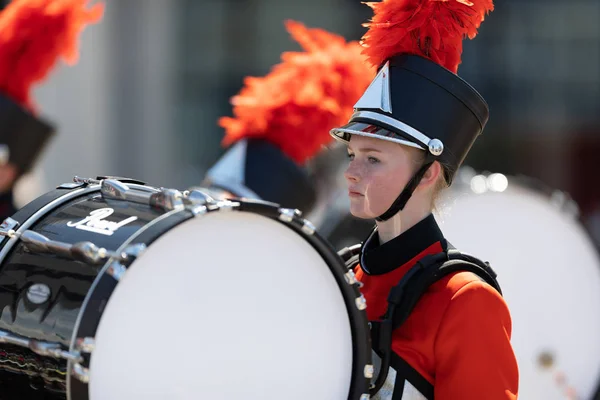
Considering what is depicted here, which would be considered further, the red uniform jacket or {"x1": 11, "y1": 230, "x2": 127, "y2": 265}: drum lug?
the red uniform jacket

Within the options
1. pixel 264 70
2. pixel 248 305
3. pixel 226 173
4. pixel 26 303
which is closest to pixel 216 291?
pixel 248 305

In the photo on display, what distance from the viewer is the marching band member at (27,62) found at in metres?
4.25

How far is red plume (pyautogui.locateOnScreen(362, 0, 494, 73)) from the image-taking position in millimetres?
2297

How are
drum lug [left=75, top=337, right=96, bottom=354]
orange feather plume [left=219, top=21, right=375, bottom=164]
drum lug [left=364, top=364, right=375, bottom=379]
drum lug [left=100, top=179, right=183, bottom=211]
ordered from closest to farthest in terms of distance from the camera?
drum lug [left=75, top=337, right=96, bottom=354] < drum lug [left=100, top=179, right=183, bottom=211] < drum lug [left=364, top=364, right=375, bottom=379] < orange feather plume [left=219, top=21, right=375, bottom=164]

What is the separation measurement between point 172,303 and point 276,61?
14203 mm

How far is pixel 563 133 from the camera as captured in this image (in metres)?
16.8

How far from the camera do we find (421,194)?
91.8 inches

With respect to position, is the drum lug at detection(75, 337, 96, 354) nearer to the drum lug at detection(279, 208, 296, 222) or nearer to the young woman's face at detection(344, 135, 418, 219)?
the drum lug at detection(279, 208, 296, 222)

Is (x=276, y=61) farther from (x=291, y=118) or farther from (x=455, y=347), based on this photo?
(x=455, y=347)

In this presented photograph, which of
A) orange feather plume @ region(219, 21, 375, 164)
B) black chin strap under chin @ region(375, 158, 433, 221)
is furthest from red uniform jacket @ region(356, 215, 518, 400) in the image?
orange feather plume @ region(219, 21, 375, 164)

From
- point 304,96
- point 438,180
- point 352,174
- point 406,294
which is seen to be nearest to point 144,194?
point 352,174

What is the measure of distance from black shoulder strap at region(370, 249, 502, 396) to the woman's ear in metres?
0.18

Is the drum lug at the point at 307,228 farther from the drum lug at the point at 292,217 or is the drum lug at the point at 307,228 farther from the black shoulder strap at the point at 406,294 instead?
the black shoulder strap at the point at 406,294

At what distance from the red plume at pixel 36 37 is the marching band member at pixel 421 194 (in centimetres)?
215
